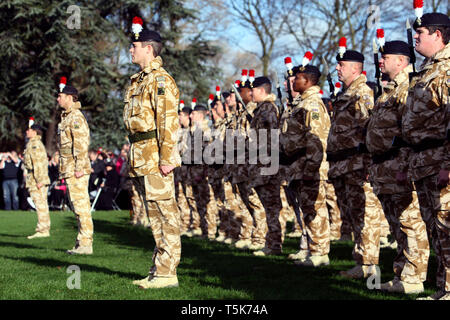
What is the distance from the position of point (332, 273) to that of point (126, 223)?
990cm

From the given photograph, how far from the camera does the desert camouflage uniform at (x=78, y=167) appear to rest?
906 centimetres

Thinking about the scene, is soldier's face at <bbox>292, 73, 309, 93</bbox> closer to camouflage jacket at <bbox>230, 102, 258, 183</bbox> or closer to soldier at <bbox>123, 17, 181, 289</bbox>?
camouflage jacket at <bbox>230, 102, 258, 183</bbox>

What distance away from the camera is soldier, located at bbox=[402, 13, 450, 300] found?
464cm

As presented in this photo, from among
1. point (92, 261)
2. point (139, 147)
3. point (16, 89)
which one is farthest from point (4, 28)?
point (139, 147)

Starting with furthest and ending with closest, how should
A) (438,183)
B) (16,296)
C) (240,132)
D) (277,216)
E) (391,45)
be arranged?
(240,132)
(277,216)
(391,45)
(16,296)
(438,183)

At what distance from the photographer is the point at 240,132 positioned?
10227mm

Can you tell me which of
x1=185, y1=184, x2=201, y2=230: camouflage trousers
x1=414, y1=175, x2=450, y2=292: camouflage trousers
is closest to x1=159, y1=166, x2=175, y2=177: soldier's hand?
x1=414, y1=175, x2=450, y2=292: camouflage trousers

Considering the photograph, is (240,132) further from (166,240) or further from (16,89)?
(16,89)

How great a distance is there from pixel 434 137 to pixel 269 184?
4.30m

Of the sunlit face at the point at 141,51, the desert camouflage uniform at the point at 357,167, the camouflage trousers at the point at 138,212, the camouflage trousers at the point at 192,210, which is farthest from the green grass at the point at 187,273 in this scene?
the camouflage trousers at the point at 138,212

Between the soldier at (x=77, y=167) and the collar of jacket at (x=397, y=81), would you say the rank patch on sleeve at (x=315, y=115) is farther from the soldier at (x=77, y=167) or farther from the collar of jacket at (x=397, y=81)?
the soldier at (x=77, y=167)

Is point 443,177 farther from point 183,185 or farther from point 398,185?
point 183,185

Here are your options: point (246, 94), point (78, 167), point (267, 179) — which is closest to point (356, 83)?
point (267, 179)

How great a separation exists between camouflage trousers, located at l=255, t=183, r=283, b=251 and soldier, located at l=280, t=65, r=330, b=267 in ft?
2.89
